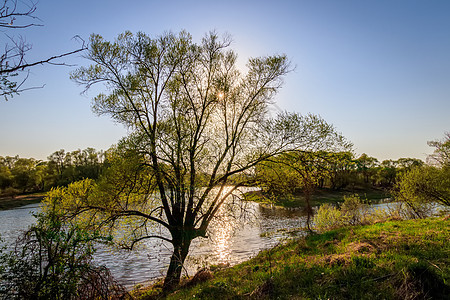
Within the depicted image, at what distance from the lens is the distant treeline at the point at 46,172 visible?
77.4 metres

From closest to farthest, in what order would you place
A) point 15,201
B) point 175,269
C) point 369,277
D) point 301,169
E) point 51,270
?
point 369,277
point 51,270
point 175,269
point 301,169
point 15,201

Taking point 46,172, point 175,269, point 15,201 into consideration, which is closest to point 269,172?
point 175,269

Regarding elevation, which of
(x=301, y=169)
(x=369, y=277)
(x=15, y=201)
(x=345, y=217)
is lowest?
(x=15, y=201)

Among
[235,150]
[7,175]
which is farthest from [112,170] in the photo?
[7,175]

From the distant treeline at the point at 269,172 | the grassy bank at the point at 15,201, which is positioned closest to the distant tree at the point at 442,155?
the distant treeline at the point at 269,172

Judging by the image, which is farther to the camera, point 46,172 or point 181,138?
point 46,172

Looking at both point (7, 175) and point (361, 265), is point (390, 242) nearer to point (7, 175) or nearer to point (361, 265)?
point (361, 265)

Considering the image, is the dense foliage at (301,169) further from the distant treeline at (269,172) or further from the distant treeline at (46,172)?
the distant treeline at (46,172)

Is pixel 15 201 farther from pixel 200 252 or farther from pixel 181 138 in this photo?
pixel 181 138

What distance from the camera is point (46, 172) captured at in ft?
308

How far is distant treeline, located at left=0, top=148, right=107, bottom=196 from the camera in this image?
254 ft

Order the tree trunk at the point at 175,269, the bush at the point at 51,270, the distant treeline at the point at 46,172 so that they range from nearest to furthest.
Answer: the bush at the point at 51,270
the tree trunk at the point at 175,269
the distant treeline at the point at 46,172

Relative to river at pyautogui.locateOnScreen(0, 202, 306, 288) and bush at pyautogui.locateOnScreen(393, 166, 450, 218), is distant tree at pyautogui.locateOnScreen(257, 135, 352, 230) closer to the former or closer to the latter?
river at pyautogui.locateOnScreen(0, 202, 306, 288)

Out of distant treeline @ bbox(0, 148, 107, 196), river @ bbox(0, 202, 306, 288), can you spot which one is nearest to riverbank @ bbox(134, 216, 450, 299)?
river @ bbox(0, 202, 306, 288)
